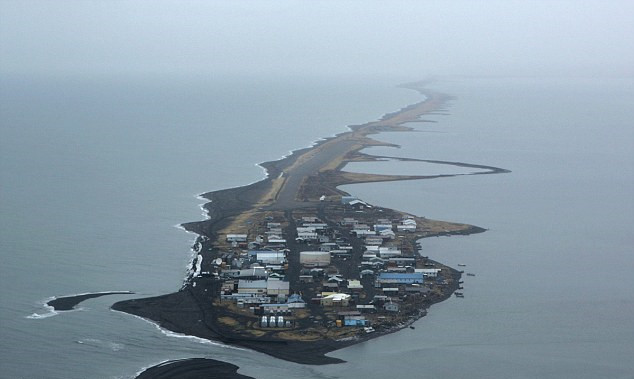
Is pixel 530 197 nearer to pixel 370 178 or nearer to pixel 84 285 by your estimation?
pixel 370 178

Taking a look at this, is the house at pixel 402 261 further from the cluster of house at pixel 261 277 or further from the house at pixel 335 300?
the house at pixel 335 300

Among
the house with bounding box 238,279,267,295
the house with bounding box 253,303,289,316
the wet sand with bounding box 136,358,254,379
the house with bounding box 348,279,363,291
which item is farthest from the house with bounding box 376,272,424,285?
the wet sand with bounding box 136,358,254,379

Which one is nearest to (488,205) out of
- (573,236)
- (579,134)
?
(573,236)

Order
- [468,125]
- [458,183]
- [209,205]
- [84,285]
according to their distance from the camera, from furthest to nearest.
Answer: [468,125] → [458,183] → [209,205] → [84,285]

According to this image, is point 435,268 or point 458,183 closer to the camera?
point 435,268

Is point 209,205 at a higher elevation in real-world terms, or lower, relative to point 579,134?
lower

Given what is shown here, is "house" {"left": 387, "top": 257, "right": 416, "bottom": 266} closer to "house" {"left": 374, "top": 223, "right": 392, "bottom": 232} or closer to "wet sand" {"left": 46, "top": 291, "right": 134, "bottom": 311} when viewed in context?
"house" {"left": 374, "top": 223, "right": 392, "bottom": 232}

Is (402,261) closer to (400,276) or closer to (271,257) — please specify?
(400,276)
